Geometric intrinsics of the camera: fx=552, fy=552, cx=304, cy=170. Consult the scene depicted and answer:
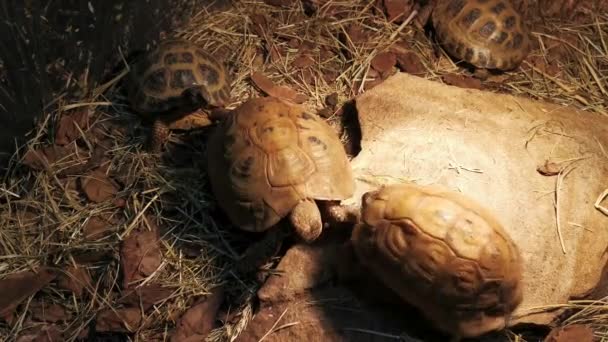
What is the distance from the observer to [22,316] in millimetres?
3510

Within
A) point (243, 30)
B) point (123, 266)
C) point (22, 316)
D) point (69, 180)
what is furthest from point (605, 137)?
point (22, 316)

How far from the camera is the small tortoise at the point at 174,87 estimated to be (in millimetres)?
4000

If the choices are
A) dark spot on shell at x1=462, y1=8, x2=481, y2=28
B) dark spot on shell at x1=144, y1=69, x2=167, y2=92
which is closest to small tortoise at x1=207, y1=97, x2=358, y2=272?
dark spot on shell at x1=144, y1=69, x2=167, y2=92

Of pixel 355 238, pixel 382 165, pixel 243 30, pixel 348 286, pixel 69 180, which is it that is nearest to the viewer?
pixel 355 238

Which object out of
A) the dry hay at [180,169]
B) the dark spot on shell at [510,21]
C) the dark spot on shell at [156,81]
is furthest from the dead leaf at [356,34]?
the dark spot on shell at [156,81]

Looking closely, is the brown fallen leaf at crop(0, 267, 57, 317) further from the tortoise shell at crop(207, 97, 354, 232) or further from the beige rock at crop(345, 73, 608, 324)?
the beige rock at crop(345, 73, 608, 324)

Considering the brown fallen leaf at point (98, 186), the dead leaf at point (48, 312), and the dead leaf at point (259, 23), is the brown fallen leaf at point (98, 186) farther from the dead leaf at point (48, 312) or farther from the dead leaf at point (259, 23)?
the dead leaf at point (259, 23)

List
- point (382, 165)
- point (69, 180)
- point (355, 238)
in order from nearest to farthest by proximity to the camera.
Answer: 1. point (355, 238)
2. point (382, 165)
3. point (69, 180)

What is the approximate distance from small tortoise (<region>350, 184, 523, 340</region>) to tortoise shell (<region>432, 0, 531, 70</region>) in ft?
6.45

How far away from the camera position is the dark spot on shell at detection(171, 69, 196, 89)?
404cm

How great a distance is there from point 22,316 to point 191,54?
6.93 feet

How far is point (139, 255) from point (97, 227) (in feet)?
1.36

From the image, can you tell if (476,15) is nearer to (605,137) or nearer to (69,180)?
(605,137)

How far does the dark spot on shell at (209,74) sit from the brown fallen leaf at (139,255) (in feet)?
3.90
